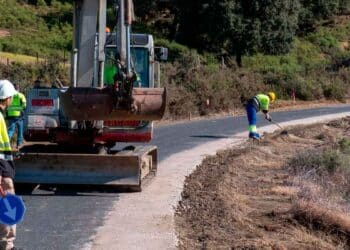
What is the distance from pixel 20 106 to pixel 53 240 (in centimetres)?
855

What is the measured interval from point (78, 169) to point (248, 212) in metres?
3.10

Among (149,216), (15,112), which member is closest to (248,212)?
(149,216)

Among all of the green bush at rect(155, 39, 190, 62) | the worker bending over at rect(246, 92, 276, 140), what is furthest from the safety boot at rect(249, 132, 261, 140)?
the green bush at rect(155, 39, 190, 62)

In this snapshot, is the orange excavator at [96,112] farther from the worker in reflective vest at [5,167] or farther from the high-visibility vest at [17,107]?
the worker in reflective vest at [5,167]

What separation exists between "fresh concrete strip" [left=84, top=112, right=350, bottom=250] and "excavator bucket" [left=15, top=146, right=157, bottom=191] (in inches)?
15.1

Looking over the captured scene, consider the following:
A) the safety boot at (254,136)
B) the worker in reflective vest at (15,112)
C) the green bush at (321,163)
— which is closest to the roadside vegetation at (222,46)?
the safety boot at (254,136)

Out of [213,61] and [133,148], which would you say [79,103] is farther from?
[213,61]

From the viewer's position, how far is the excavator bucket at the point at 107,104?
12.8m

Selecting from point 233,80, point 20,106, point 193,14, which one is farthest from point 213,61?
point 20,106

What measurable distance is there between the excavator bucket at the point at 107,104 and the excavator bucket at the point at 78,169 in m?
1.07

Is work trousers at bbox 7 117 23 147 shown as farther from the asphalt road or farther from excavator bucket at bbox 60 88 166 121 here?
excavator bucket at bbox 60 88 166 121

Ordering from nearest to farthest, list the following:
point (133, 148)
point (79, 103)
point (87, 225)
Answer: point (87, 225), point (79, 103), point (133, 148)

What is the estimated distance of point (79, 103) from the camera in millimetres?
12789

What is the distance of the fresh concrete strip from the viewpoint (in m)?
10.4
